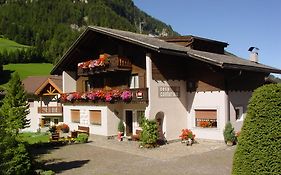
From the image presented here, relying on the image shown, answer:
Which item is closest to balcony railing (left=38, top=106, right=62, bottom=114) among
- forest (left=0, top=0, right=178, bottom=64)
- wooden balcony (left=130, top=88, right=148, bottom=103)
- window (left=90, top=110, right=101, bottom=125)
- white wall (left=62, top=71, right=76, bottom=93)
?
white wall (left=62, top=71, right=76, bottom=93)

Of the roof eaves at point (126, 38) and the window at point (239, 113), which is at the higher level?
the roof eaves at point (126, 38)

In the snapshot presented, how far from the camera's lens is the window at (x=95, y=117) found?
2788cm

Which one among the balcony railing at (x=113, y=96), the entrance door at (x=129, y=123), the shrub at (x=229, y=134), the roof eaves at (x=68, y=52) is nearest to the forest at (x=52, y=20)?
→ the roof eaves at (x=68, y=52)

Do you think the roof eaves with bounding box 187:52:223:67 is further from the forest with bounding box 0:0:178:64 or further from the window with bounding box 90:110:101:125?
the forest with bounding box 0:0:178:64

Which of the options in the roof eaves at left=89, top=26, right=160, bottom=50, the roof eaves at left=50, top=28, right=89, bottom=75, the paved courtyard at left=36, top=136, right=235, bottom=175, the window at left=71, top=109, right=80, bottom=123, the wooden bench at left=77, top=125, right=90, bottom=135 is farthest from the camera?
the window at left=71, top=109, right=80, bottom=123

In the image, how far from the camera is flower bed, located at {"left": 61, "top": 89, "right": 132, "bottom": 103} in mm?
23500

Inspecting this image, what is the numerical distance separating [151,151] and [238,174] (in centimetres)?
1281

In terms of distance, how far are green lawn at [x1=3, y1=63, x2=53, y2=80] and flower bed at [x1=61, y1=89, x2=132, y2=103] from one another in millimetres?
50486

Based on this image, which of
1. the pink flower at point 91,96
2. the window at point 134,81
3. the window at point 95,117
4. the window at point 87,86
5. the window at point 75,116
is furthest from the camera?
the window at point 75,116

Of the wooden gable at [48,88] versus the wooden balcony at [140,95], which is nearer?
the wooden balcony at [140,95]

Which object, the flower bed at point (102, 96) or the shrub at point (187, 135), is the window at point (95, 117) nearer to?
the flower bed at point (102, 96)

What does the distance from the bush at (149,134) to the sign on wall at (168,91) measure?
2.31 meters

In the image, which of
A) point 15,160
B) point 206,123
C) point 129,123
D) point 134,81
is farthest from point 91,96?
point 15,160

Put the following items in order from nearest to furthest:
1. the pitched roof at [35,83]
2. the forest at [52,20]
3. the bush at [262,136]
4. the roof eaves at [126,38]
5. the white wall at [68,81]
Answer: the bush at [262,136]
the roof eaves at [126,38]
the white wall at [68,81]
the pitched roof at [35,83]
the forest at [52,20]
